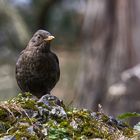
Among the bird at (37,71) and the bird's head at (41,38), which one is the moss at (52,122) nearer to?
the bird at (37,71)

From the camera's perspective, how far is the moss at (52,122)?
4.57 m

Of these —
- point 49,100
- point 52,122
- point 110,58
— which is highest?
point 110,58

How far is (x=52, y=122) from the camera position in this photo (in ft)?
15.8

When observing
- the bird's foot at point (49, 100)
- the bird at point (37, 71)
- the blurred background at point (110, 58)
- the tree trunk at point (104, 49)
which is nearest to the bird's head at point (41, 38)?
the bird at point (37, 71)

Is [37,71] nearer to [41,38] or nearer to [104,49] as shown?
[41,38]

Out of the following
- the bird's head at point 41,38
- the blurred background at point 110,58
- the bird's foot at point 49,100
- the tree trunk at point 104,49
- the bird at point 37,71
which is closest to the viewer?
the bird's foot at point 49,100

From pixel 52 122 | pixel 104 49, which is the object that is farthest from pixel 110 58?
pixel 52 122

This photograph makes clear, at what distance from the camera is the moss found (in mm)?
4570

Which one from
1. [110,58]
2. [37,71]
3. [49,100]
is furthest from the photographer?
[110,58]

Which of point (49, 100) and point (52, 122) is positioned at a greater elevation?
point (49, 100)

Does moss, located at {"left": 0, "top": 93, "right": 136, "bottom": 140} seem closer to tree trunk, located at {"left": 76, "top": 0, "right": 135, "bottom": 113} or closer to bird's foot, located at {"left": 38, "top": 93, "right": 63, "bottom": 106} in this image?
bird's foot, located at {"left": 38, "top": 93, "right": 63, "bottom": 106}

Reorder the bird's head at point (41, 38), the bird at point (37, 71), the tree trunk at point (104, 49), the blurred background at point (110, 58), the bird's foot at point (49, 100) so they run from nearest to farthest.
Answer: the bird's foot at point (49, 100)
the bird at point (37, 71)
the bird's head at point (41, 38)
the blurred background at point (110, 58)
the tree trunk at point (104, 49)

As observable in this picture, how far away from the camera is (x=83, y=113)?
5.04 meters

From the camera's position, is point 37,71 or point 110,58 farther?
point 110,58
